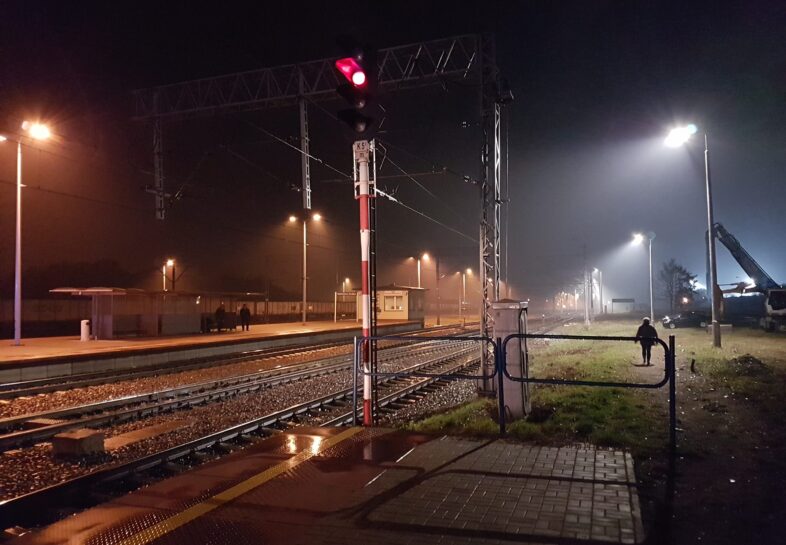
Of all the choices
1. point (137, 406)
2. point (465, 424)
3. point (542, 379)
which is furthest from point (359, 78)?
point (137, 406)

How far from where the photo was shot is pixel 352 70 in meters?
7.79

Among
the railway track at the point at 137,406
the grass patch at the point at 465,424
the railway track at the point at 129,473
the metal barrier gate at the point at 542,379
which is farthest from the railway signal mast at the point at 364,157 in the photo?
the railway track at the point at 137,406

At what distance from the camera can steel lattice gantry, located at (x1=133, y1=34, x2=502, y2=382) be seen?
14.9 meters

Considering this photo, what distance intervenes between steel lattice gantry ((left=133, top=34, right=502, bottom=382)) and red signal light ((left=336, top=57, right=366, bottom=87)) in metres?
7.25

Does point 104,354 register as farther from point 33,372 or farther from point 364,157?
point 364,157

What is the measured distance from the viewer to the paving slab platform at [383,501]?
467 cm

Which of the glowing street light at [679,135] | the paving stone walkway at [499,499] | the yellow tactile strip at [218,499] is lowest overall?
the yellow tactile strip at [218,499]

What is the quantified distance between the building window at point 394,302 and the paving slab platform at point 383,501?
135ft

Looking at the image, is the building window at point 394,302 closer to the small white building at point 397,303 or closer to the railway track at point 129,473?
the small white building at point 397,303

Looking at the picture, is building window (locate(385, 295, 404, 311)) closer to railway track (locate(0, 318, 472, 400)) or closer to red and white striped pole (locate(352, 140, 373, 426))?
railway track (locate(0, 318, 472, 400))

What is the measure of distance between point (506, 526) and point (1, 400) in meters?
13.6

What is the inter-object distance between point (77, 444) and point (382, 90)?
478 inches

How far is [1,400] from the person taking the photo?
45.6 feet

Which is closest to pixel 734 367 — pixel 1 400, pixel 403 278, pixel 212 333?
pixel 1 400
